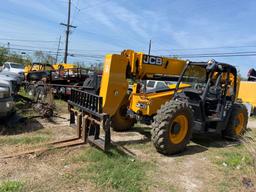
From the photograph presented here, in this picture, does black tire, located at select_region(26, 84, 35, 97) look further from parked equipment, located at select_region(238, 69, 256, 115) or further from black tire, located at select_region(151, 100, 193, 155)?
parked equipment, located at select_region(238, 69, 256, 115)

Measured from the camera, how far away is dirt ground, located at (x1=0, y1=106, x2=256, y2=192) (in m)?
4.28

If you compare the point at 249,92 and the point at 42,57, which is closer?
the point at 249,92

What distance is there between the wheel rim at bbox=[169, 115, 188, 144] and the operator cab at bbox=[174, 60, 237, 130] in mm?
696

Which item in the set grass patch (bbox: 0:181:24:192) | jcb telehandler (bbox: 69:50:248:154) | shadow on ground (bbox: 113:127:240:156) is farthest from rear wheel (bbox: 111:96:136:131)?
grass patch (bbox: 0:181:24:192)

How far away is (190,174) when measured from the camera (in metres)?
5.04

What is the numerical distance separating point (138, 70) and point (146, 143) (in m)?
1.79

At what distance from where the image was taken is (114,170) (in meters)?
4.71

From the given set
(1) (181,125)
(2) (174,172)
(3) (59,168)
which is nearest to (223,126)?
(1) (181,125)

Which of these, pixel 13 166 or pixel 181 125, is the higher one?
pixel 181 125

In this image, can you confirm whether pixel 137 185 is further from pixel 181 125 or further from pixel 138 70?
pixel 138 70

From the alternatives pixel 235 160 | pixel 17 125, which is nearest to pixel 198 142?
pixel 235 160

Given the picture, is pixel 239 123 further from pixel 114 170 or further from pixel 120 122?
pixel 114 170

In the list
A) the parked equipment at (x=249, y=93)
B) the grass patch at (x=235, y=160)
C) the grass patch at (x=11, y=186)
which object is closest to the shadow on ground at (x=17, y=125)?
the grass patch at (x=11, y=186)

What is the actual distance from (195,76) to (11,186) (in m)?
5.39
